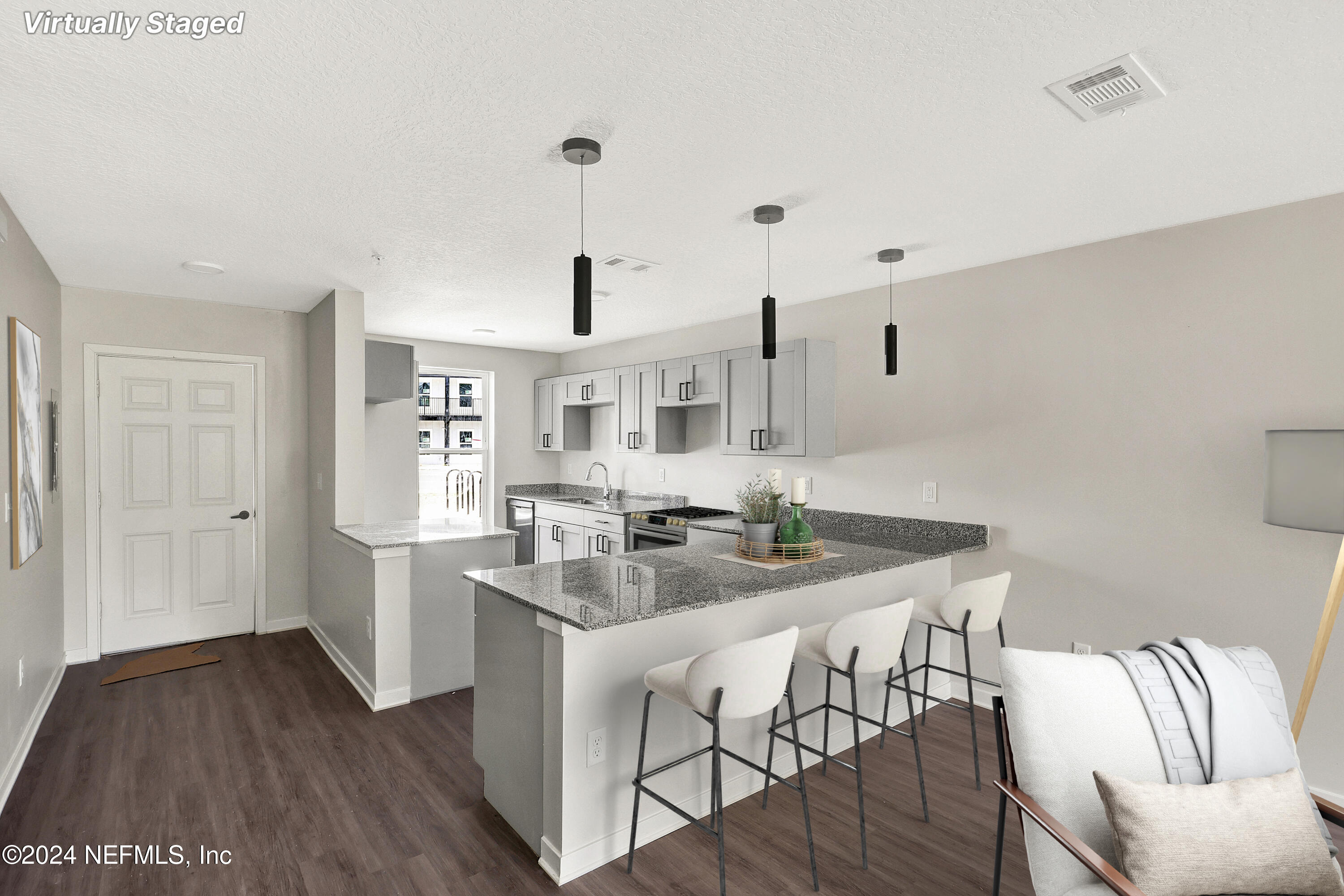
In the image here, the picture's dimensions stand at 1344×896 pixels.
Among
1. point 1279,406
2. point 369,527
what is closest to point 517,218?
point 369,527

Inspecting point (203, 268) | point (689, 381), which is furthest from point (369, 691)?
point (689, 381)

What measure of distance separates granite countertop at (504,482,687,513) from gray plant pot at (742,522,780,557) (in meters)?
2.17

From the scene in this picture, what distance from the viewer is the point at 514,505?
6547 millimetres

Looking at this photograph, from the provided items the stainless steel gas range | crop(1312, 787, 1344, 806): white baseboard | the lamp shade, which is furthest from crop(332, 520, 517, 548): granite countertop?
crop(1312, 787, 1344, 806): white baseboard

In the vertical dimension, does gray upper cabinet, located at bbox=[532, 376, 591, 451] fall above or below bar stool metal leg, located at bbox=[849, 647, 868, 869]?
above

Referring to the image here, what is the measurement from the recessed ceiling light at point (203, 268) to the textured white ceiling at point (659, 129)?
18 centimetres

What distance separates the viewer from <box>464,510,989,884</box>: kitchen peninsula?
85.5 inches

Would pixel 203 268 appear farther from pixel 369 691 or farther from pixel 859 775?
pixel 859 775

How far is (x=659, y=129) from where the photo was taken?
80.3 inches

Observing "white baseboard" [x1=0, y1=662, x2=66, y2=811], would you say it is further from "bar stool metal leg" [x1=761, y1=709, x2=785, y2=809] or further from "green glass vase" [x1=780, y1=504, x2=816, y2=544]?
"green glass vase" [x1=780, y1=504, x2=816, y2=544]

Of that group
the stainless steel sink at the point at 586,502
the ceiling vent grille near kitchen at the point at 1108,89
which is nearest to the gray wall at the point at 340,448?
the stainless steel sink at the point at 586,502

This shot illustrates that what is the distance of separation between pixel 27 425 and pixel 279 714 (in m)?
1.73

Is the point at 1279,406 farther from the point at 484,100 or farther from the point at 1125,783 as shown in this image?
the point at 484,100

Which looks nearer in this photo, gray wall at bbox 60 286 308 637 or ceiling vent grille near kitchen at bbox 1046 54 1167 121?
ceiling vent grille near kitchen at bbox 1046 54 1167 121
